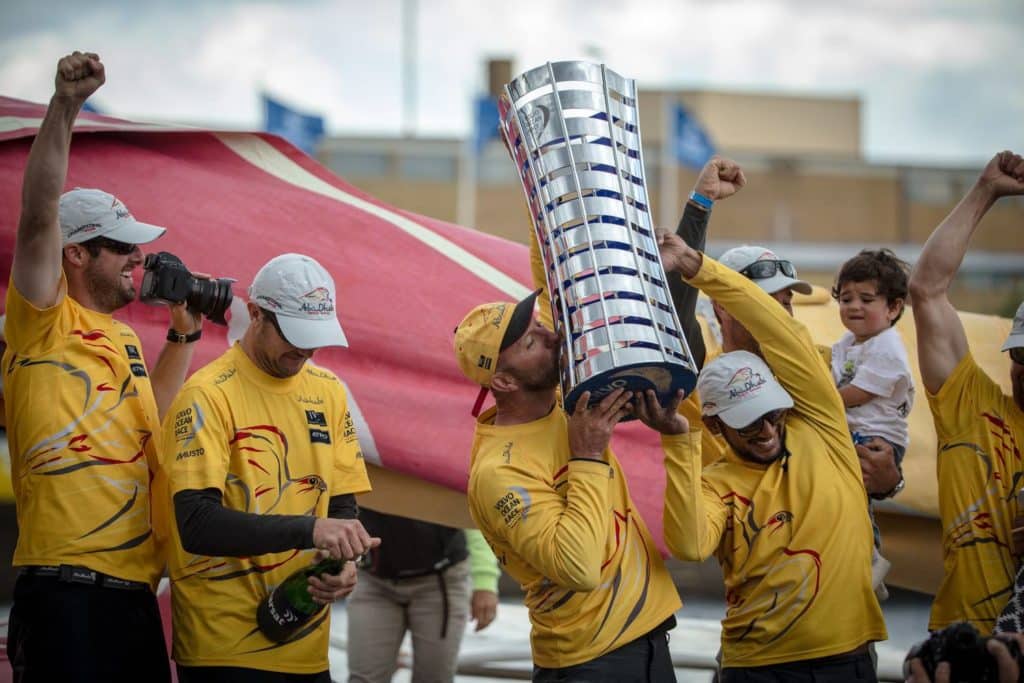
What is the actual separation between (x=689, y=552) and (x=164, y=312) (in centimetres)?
203

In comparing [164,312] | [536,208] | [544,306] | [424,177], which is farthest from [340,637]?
[424,177]

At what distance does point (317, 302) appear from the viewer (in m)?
3.29

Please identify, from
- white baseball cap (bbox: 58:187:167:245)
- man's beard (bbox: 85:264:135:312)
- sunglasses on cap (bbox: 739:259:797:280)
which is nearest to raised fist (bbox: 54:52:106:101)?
white baseball cap (bbox: 58:187:167:245)

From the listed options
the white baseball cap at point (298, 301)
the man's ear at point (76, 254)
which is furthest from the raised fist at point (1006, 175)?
the man's ear at point (76, 254)

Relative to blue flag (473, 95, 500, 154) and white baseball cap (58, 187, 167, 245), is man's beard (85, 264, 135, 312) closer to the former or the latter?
white baseball cap (58, 187, 167, 245)

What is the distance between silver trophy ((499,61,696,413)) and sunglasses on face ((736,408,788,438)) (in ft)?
1.31

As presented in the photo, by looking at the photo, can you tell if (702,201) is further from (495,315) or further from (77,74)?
(77,74)

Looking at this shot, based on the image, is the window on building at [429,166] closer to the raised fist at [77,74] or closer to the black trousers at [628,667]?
the raised fist at [77,74]

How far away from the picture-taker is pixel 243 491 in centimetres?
319

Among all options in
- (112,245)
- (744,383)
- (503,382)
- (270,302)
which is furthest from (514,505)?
(112,245)

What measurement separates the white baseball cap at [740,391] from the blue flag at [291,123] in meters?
14.1

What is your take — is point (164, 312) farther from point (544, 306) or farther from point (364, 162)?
point (364, 162)

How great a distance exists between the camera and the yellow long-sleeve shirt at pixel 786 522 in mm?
3264

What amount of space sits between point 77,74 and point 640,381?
5.04ft
